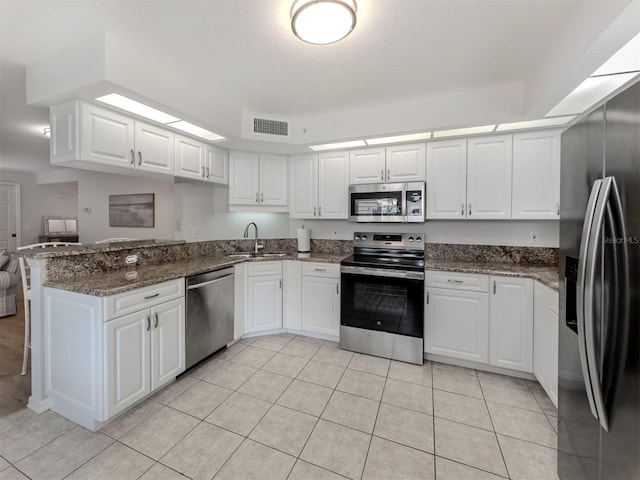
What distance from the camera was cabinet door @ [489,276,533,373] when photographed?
2.27m

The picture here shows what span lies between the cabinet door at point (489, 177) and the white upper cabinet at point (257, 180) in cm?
208

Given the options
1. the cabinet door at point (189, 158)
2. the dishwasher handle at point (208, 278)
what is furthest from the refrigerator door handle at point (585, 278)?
the cabinet door at point (189, 158)

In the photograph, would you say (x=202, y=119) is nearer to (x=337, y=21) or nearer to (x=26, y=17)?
(x=26, y=17)

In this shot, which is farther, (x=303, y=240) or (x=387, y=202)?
(x=303, y=240)

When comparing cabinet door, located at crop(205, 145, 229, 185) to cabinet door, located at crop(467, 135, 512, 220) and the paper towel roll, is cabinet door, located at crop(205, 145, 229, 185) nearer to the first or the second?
the paper towel roll

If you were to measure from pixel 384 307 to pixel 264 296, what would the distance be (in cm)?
133

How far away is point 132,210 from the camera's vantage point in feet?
17.9

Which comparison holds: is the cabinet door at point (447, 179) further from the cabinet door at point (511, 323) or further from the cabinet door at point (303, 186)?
the cabinet door at point (303, 186)

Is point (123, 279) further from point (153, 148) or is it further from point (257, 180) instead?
point (257, 180)

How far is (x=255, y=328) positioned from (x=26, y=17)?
291 cm

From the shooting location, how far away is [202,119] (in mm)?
2477

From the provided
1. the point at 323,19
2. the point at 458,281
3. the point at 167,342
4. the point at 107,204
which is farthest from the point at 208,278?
the point at 107,204

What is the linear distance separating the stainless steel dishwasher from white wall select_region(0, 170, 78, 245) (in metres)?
6.87

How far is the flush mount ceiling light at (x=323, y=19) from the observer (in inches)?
54.7
